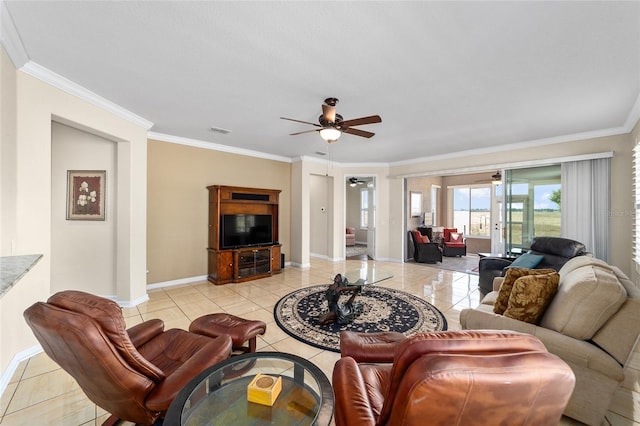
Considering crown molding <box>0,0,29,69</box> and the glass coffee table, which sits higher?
crown molding <box>0,0,29,69</box>

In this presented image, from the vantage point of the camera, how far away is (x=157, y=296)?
158 inches

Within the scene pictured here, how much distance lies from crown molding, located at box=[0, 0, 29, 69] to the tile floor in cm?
267

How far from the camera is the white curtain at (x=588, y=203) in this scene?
4.07 meters

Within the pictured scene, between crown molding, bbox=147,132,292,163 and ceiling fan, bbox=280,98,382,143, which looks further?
crown molding, bbox=147,132,292,163

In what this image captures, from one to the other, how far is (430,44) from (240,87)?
1893 mm

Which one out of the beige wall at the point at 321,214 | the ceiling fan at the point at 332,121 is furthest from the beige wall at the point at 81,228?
the beige wall at the point at 321,214

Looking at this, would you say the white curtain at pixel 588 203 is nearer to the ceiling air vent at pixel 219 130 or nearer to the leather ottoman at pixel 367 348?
the leather ottoman at pixel 367 348

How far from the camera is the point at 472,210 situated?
8938 mm

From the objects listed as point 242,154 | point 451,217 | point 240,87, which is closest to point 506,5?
point 240,87

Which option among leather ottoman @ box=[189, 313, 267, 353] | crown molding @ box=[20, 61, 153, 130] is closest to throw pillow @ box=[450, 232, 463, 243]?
leather ottoman @ box=[189, 313, 267, 353]

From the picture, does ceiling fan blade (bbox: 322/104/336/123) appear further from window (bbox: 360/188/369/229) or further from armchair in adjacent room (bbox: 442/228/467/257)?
window (bbox: 360/188/369/229)

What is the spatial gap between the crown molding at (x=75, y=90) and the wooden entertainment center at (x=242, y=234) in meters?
1.66

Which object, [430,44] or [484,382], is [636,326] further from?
[430,44]

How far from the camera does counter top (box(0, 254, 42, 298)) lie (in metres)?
1.29
